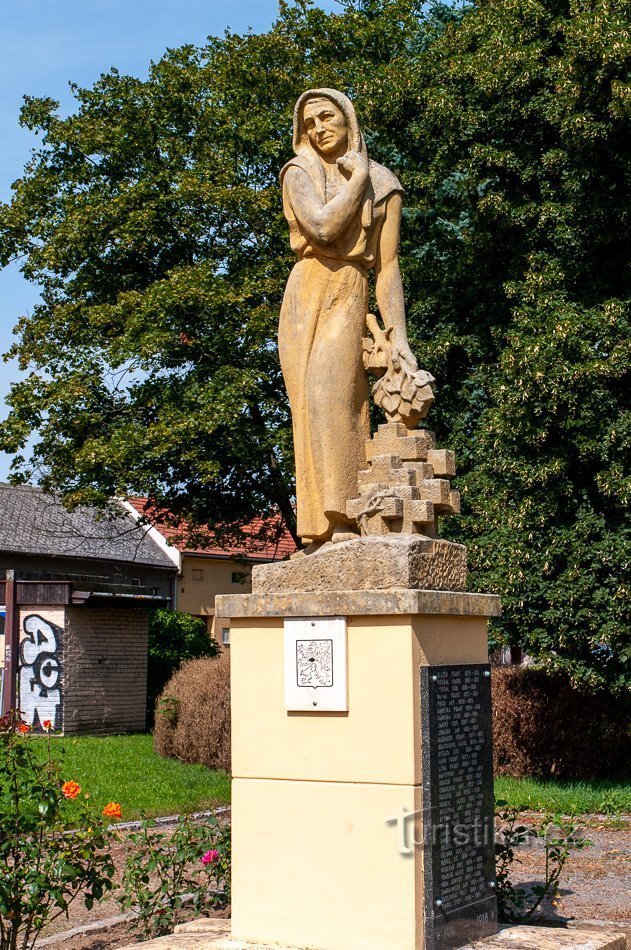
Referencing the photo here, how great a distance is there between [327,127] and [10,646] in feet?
45.2

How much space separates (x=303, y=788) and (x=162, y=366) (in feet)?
46.6

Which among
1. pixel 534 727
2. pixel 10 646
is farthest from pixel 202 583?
pixel 534 727

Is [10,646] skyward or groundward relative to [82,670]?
skyward

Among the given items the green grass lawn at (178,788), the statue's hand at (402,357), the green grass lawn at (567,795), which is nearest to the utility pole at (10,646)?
the green grass lawn at (178,788)

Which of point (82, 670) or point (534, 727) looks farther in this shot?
point (82, 670)

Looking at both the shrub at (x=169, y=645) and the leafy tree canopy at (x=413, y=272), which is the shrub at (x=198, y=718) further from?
the shrub at (x=169, y=645)

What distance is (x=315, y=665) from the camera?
5176 mm

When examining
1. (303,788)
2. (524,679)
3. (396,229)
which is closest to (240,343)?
(524,679)

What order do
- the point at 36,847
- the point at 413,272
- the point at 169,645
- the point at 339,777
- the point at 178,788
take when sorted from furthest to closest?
the point at 169,645, the point at 413,272, the point at 178,788, the point at 36,847, the point at 339,777

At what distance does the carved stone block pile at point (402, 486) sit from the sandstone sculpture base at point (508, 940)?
6.20ft

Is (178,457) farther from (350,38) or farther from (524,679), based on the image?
(350,38)

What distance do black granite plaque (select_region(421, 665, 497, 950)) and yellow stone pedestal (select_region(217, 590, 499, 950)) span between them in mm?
56

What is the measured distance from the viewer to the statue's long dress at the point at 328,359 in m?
5.61

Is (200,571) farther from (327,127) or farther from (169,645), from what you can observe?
(327,127)
